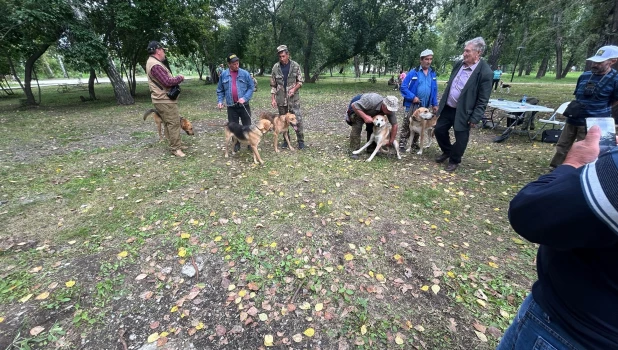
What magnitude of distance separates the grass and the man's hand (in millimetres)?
1896

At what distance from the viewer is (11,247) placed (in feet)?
10.5

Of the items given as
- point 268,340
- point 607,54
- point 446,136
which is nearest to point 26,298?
point 268,340

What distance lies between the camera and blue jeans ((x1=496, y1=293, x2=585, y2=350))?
0.93 m

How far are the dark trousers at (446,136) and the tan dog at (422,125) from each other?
44 centimetres

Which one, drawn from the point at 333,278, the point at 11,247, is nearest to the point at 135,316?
the point at 333,278

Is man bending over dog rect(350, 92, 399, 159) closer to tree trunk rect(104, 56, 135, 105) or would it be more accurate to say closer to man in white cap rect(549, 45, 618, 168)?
man in white cap rect(549, 45, 618, 168)

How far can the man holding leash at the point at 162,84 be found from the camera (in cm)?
493

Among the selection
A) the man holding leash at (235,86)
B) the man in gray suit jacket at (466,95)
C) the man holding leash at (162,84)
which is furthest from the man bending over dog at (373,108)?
the man holding leash at (162,84)

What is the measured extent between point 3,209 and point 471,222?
22.6 feet

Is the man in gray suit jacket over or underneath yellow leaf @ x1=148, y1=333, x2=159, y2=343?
over

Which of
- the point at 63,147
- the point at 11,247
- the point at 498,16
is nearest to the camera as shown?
the point at 11,247

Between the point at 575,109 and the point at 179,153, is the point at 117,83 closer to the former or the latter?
the point at 179,153

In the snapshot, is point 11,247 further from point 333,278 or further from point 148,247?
point 333,278

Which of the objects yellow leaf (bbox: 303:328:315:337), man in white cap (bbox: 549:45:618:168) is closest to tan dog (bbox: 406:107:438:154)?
man in white cap (bbox: 549:45:618:168)
